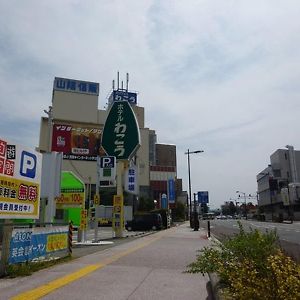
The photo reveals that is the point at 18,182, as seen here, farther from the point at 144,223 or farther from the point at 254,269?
the point at 144,223

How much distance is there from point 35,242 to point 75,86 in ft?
324

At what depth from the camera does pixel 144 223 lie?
1802 inches

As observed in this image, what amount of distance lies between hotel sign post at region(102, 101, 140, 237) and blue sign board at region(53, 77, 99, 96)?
7943 cm

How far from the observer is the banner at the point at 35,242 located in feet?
35.4

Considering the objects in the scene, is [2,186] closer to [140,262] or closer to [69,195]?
[140,262]

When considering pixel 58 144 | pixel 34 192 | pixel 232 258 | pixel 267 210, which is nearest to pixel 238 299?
pixel 232 258

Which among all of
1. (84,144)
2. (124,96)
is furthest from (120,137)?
(124,96)

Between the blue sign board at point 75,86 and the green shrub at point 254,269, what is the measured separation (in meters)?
103

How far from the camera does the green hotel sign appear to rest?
30016 millimetres

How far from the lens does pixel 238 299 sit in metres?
4.95

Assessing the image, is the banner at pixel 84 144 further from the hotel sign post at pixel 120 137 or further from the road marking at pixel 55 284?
the road marking at pixel 55 284

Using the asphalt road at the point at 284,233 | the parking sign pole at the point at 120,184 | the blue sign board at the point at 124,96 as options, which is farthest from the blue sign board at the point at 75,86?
the parking sign pole at the point at 120,184

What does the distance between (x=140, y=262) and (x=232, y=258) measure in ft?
20.3

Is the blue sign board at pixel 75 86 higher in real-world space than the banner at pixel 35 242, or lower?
higher
